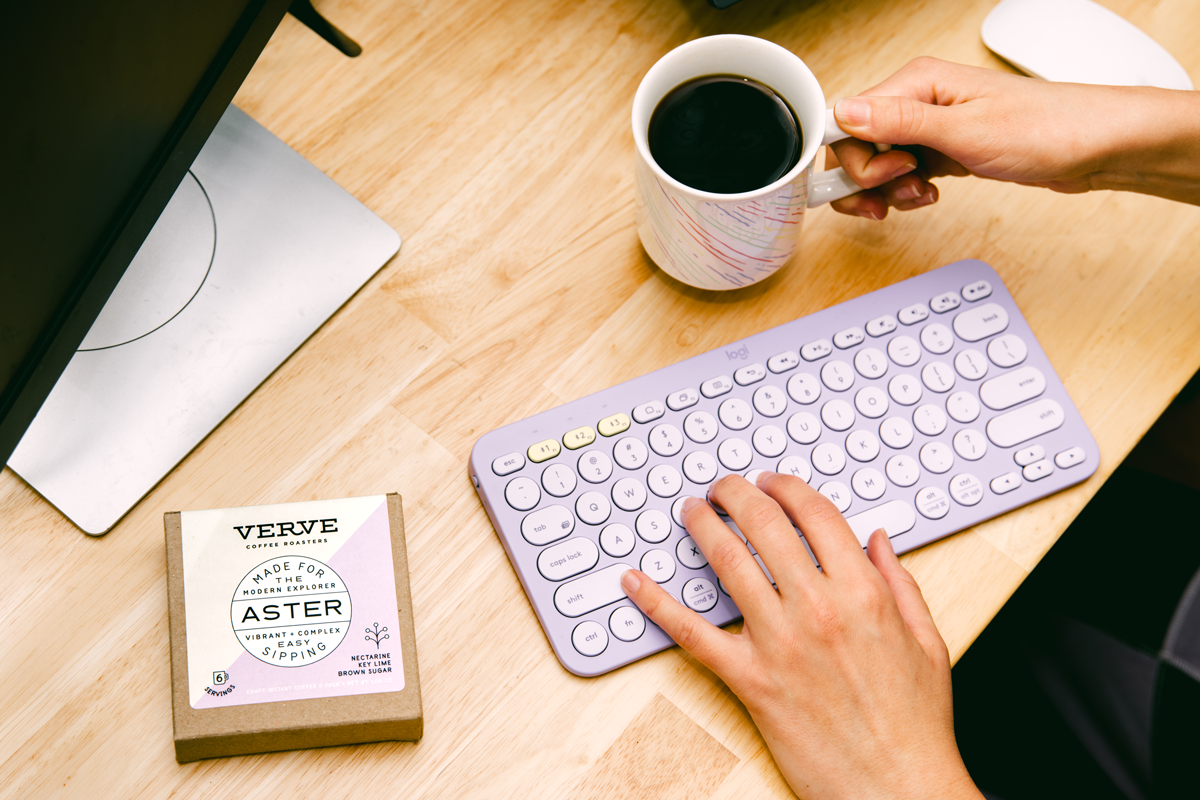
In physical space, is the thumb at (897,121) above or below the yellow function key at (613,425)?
above

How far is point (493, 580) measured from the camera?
556 mm

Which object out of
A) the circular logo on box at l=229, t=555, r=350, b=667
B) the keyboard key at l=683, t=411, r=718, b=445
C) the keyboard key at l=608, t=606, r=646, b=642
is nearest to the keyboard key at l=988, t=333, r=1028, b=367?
the keyboard key at l=683, t=411, r=718, b=445

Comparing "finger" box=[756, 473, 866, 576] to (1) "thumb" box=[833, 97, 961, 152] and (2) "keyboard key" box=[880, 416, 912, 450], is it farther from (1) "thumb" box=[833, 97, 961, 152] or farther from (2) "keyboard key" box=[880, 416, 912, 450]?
(1) "thumb" box=[833, 97, 961, 152]

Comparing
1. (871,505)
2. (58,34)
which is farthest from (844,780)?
(58,34)

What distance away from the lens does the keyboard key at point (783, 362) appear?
1.95ft

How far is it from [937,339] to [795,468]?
143mm

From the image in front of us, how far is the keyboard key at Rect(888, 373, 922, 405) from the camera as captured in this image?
593 millimetres

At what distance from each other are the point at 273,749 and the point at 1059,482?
526mm

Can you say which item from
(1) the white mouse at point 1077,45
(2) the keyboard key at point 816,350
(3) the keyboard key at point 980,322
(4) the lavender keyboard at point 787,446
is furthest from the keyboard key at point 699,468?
(1) the white mouse at point 1077,45

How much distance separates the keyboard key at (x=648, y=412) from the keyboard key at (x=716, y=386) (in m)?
0.03

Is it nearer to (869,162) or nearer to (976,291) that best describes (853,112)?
(869,162)

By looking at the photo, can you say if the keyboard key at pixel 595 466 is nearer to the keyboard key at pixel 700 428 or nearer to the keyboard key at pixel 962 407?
the keyboard key at pixel 700 428

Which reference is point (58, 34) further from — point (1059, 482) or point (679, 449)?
point (1059, 482)

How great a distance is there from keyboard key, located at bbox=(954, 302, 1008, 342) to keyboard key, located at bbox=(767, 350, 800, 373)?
0.12 metres
